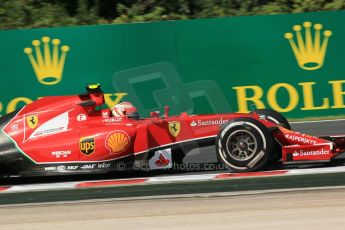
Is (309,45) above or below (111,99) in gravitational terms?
above

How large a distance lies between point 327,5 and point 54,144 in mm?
9064

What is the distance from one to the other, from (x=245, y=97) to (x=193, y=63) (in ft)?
3.78

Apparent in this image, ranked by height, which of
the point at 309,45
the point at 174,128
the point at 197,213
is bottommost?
the point at 197,213

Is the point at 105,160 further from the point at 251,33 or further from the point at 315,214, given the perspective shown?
the point at 251,33

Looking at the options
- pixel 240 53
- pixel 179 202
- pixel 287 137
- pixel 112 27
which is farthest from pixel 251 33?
pixel 179 202

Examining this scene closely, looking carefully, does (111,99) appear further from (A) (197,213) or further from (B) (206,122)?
(A) (197,213)

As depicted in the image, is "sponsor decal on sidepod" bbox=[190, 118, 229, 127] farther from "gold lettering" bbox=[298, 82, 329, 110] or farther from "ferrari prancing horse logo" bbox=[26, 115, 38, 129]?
"gold lettering" bbox=[298, 82, 329, 110]

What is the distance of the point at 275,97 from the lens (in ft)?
40.4

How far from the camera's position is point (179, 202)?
6465 millimetres

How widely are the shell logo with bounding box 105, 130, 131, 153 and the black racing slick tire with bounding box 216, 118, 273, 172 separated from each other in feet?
3.50

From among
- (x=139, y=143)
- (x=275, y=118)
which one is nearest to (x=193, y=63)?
(x=275, y=118)

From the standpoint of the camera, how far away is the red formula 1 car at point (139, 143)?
7.62 metres

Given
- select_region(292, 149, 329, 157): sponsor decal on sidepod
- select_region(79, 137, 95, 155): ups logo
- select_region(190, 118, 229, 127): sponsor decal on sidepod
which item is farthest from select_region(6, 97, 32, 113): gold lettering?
select_region(292, 149, 329, 157): sponsor decal on sidepod

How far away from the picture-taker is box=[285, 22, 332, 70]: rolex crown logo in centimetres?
1227
